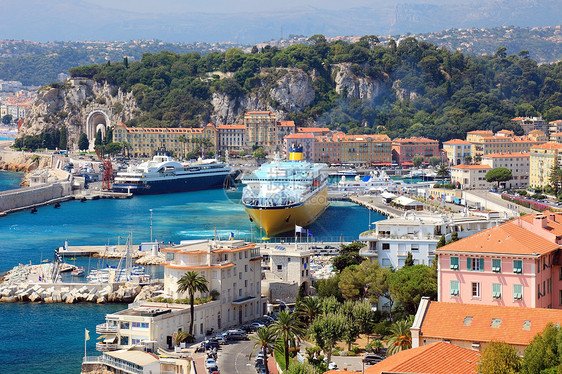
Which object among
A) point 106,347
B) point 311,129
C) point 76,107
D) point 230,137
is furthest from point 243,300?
point 76,107

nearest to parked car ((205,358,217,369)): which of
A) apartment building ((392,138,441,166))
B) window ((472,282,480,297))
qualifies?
window ((472,282,480,297))

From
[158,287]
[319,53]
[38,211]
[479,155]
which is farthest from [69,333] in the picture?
[319,53]

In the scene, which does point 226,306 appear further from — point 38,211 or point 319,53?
point 319,53

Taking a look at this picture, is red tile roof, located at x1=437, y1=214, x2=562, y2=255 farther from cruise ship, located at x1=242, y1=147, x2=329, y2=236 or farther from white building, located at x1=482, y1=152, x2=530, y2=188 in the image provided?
white building, located at x1=482, y1=152, x2=530, y2=188

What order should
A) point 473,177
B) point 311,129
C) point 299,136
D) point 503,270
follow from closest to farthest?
point 503,270 < point 473,177 < point 299,136 < point 311,129

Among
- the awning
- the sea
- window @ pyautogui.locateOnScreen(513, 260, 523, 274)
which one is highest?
window @ pyautogui.locateOnScreen(513, 260, 523, 274)

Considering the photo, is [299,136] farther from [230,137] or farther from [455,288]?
[455,288]
